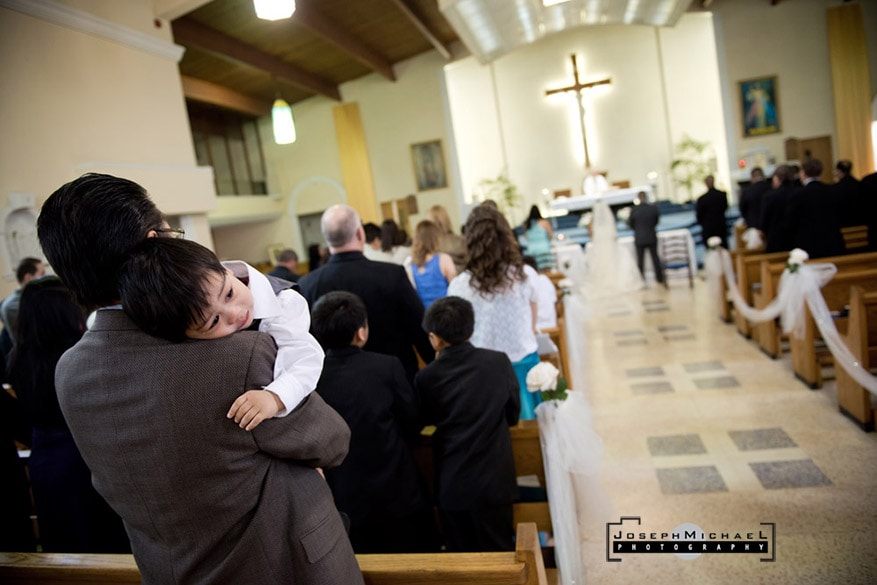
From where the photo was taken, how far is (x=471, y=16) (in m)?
9.50

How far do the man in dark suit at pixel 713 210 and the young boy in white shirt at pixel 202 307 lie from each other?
29.2 ft

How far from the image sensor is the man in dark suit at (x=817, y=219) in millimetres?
4992

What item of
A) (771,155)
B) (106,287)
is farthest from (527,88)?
(106,287)

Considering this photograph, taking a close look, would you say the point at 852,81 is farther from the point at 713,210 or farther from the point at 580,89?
the point at 713,210

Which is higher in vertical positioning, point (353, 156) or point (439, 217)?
point (353, 156)

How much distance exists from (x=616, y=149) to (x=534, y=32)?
3.75 m

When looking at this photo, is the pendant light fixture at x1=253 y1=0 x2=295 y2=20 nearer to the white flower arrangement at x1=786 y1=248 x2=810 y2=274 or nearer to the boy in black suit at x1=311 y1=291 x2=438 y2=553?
the boy in black suit at x1=311 y1=291 x2=438 y2=553

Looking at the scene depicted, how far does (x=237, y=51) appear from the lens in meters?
9.73

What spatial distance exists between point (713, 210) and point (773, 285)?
4.43 m

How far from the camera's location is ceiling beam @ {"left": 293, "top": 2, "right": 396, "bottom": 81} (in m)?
9.10

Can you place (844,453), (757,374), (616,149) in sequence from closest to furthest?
(844,453)
(757,374)
(616,149)

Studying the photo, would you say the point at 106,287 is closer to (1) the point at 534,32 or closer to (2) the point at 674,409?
(2) the point at 674,409

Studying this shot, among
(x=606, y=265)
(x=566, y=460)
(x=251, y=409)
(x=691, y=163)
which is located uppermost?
(x=691, y=163)

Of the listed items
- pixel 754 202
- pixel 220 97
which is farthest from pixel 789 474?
pixel 220 97
